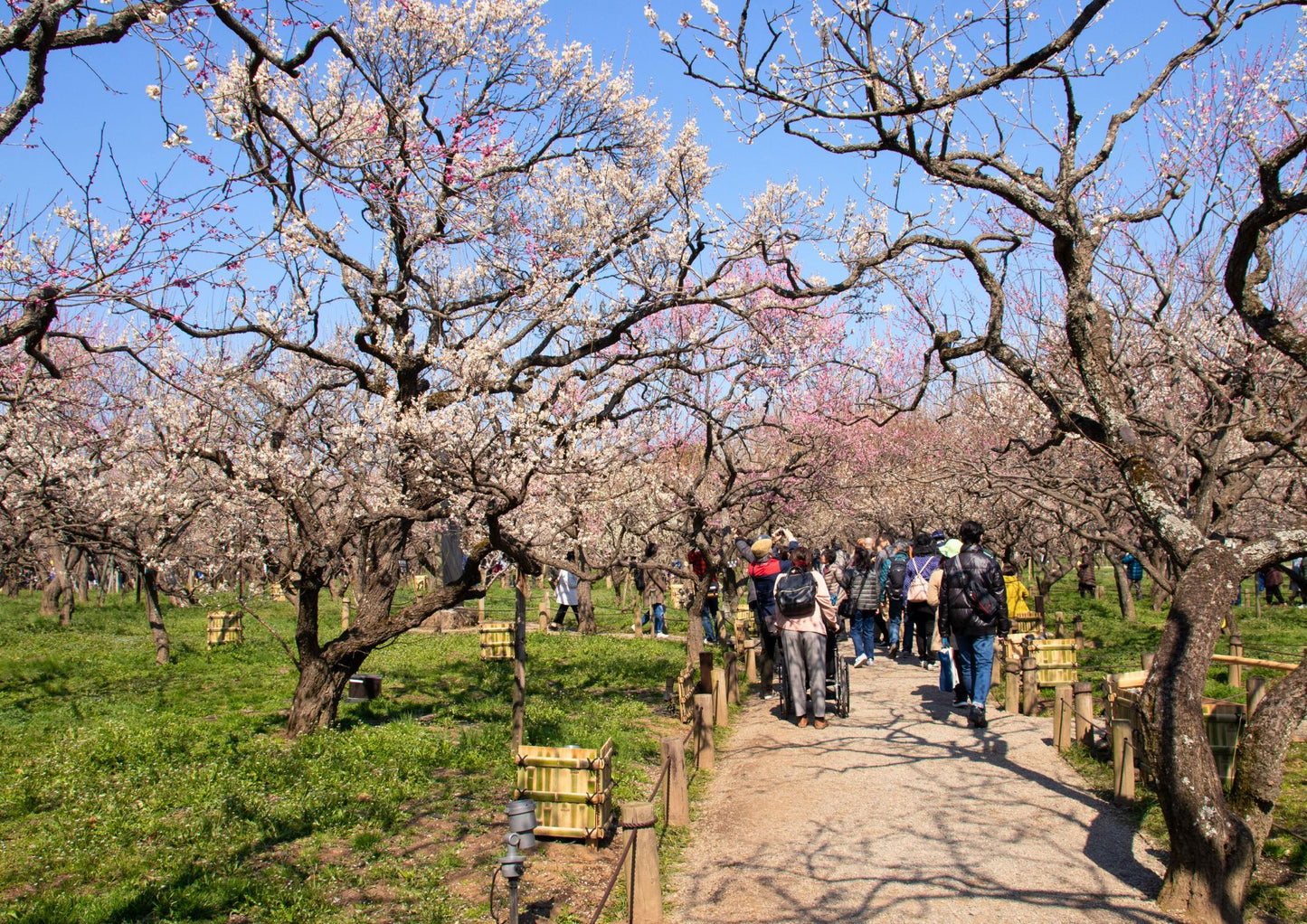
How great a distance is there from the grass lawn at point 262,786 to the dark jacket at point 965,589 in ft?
11.1

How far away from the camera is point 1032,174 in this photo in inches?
233

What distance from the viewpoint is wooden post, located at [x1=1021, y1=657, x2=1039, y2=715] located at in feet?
34.2

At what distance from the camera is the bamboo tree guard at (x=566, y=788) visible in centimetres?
628

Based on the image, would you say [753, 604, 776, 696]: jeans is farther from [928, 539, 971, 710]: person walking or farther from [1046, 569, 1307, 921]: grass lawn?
[1046, 569, 1307, 921]: grass lawn

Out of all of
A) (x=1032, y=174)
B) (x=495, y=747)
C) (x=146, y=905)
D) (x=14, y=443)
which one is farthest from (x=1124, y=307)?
(x=14, y=443)

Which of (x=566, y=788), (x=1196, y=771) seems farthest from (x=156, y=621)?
(x=1196, y=771)

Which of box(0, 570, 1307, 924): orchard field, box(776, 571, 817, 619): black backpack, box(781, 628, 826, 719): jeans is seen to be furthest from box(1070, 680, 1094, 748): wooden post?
box(776, 571, 817, 619): black backpack

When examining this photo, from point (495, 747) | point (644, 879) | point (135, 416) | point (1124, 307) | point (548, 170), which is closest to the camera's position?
point (644, 879)

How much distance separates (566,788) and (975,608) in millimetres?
5014

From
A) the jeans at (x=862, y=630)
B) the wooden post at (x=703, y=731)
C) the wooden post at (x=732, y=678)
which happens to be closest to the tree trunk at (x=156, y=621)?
the wooden post at (x=732, y=678)

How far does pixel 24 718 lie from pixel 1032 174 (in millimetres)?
11018

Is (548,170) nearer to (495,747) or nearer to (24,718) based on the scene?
(495,747)

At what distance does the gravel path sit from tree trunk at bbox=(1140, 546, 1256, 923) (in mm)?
312

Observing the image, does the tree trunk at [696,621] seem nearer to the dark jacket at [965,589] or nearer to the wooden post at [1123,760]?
the dark jacket at [965,589]
